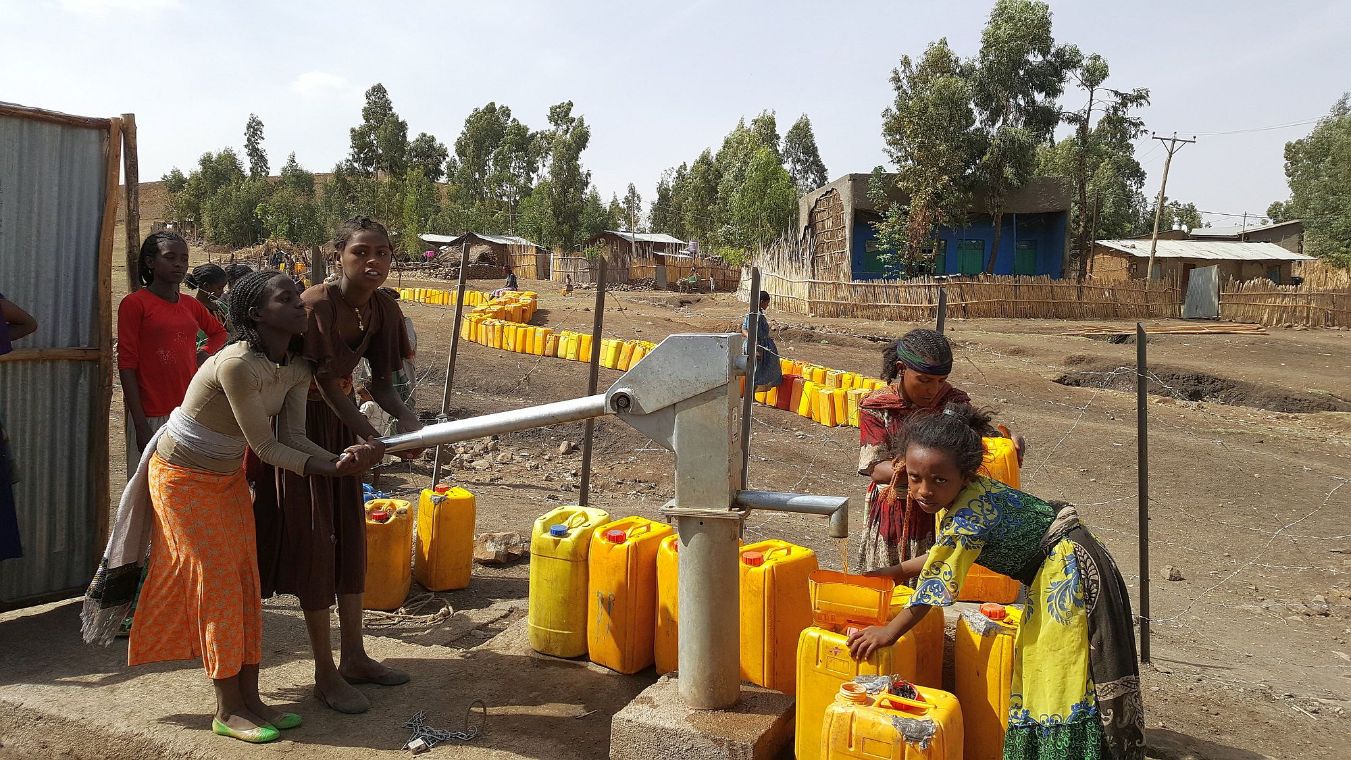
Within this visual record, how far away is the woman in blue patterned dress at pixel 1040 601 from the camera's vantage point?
7.39ft

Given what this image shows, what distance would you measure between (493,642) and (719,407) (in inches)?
76.2

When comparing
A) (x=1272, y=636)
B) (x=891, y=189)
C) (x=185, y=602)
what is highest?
(x=891, y=189)

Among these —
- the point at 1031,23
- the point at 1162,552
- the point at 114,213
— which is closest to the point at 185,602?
the point at 114,213

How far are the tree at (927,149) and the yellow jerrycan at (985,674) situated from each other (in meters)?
22.4

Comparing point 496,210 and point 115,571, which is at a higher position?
point 496,210

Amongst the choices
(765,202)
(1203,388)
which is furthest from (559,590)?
(765,202)

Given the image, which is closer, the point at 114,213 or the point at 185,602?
the point at 185,602

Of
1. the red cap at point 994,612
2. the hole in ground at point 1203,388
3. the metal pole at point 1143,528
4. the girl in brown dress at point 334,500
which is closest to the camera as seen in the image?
the red cap at point 994,612

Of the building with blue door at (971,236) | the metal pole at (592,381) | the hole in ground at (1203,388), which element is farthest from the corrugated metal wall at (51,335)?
the building with blue door at (971,236)

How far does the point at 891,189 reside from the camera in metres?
25.1

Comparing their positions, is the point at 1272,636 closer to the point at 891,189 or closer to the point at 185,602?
the point at 185,602

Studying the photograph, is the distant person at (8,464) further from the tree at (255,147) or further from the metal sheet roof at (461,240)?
the tree at (255,147)

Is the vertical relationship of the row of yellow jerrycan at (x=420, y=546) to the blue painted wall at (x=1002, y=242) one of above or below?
below

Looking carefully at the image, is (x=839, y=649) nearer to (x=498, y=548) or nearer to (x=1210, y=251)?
(x=498, y=548)
